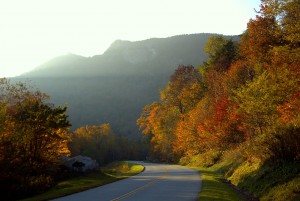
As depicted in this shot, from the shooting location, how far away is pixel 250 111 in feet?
97.0

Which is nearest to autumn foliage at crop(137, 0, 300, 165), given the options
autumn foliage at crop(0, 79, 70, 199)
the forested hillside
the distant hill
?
the forested hillside

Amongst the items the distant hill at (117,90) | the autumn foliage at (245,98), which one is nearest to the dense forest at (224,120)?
the autumn foliage at (245,98)

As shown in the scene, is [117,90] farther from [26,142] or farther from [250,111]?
[250,111]

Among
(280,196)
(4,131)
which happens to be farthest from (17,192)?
(280,196)

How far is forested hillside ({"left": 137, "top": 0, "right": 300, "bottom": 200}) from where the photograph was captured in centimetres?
2059

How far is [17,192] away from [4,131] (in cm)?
751

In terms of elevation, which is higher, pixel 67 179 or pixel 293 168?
pixel 293 168

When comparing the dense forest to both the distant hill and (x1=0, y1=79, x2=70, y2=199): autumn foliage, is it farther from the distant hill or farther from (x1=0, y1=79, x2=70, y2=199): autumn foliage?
the distant hill

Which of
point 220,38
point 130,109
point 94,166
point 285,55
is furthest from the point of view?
point 130,109

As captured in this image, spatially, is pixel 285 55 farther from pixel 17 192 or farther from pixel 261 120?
pixel 17 192

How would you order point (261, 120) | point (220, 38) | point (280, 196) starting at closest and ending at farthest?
point (280, 196)
point (261, 120)
point (220, 38)

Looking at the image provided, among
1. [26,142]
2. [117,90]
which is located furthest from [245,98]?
[117,90]

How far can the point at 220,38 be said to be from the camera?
6606cm

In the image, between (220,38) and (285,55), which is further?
(220,38)
